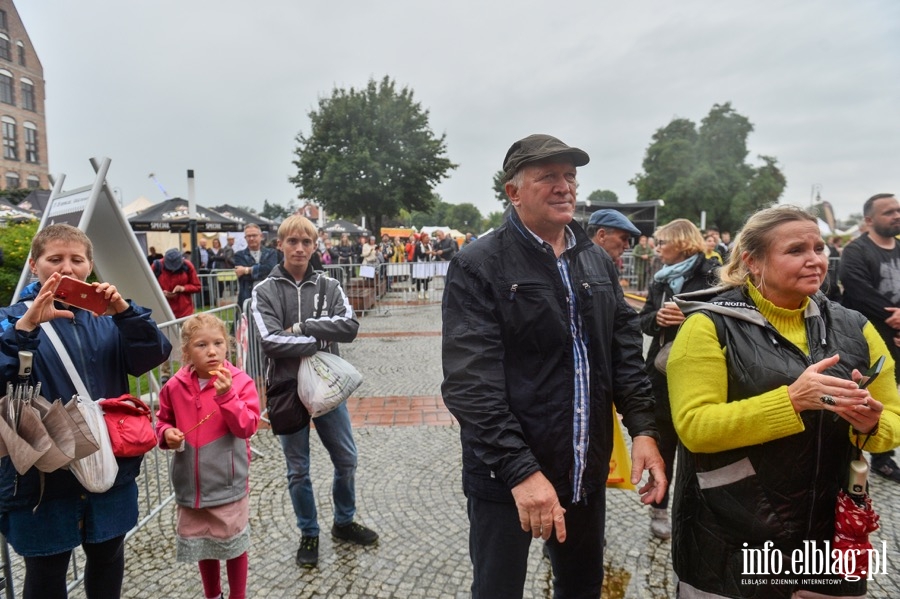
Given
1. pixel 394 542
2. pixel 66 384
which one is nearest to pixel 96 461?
pixel 66 384

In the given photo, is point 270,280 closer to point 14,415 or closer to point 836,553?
point 14,415

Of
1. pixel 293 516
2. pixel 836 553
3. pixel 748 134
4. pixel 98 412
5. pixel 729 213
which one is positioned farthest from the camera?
pixel 748 134

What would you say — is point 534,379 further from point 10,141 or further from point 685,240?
point 10,141

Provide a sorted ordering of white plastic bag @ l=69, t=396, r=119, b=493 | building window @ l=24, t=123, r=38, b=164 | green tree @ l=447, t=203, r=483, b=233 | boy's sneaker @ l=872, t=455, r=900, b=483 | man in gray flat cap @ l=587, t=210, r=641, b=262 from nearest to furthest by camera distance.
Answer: white plastic bag @ l=69, t=396, r=119, b=493
man in gray flat cap @ l=587, t=210, r=641, b=262
boy's sneaker @ l=872, t=455, r=900, b=483
building window @ l=24, t=123, r=38, b=164
green tree @ l=447, t=203, r=483, b=233

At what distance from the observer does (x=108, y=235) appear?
4.52m

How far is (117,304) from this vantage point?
7.34 ft

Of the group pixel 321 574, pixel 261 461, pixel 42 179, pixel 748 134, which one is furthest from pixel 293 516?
pixel 748 134

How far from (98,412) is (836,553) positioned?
2.72 metres

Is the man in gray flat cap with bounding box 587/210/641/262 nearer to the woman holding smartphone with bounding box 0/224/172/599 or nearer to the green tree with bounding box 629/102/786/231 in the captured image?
the woman holding smartphone with bounding box 0/224/172/599

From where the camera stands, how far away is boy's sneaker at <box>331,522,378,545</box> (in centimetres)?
334

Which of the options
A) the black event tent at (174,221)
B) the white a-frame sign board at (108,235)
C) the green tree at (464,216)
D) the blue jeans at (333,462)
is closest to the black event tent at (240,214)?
the black event tent at (174,221)

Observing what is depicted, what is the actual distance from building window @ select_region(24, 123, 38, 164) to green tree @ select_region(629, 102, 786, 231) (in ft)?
156

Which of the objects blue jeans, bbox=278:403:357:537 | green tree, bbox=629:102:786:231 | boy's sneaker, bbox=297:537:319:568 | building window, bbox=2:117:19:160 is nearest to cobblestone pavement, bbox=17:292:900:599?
boy's sneaker, bbox=297:537:319:568

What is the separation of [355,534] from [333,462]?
1.63ft
